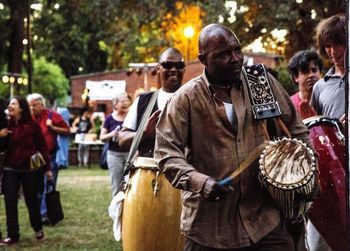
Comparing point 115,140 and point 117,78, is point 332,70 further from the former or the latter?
point 117,78

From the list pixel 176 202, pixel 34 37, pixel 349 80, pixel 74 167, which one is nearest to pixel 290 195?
pixel 349 80

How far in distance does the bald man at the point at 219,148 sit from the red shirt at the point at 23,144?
20.9ft

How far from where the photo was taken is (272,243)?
4.11 metres

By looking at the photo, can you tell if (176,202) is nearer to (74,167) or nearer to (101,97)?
(74,167)

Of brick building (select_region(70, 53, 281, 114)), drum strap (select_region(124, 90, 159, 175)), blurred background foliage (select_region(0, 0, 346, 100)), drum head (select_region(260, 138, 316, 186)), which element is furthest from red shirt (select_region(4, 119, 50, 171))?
brick building (select_region(70, 53, 281, 114))

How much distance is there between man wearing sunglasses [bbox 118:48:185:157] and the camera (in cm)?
637

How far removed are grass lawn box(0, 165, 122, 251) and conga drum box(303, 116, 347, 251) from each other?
→ 4.85 meters

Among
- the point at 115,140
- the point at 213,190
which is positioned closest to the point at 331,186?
the point at 213,190

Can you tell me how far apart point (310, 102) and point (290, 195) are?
81.1 inches

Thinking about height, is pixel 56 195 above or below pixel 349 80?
below

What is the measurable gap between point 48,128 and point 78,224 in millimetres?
1559

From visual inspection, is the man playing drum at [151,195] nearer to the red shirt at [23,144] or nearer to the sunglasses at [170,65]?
the sunglasses at [170,65]

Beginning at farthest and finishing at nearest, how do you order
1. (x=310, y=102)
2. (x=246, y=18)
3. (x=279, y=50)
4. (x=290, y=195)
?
(x=279, y=50) → (x=246, y=18) → (x=310, y=102) → (x=290, y=195)

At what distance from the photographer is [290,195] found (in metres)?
4.03
